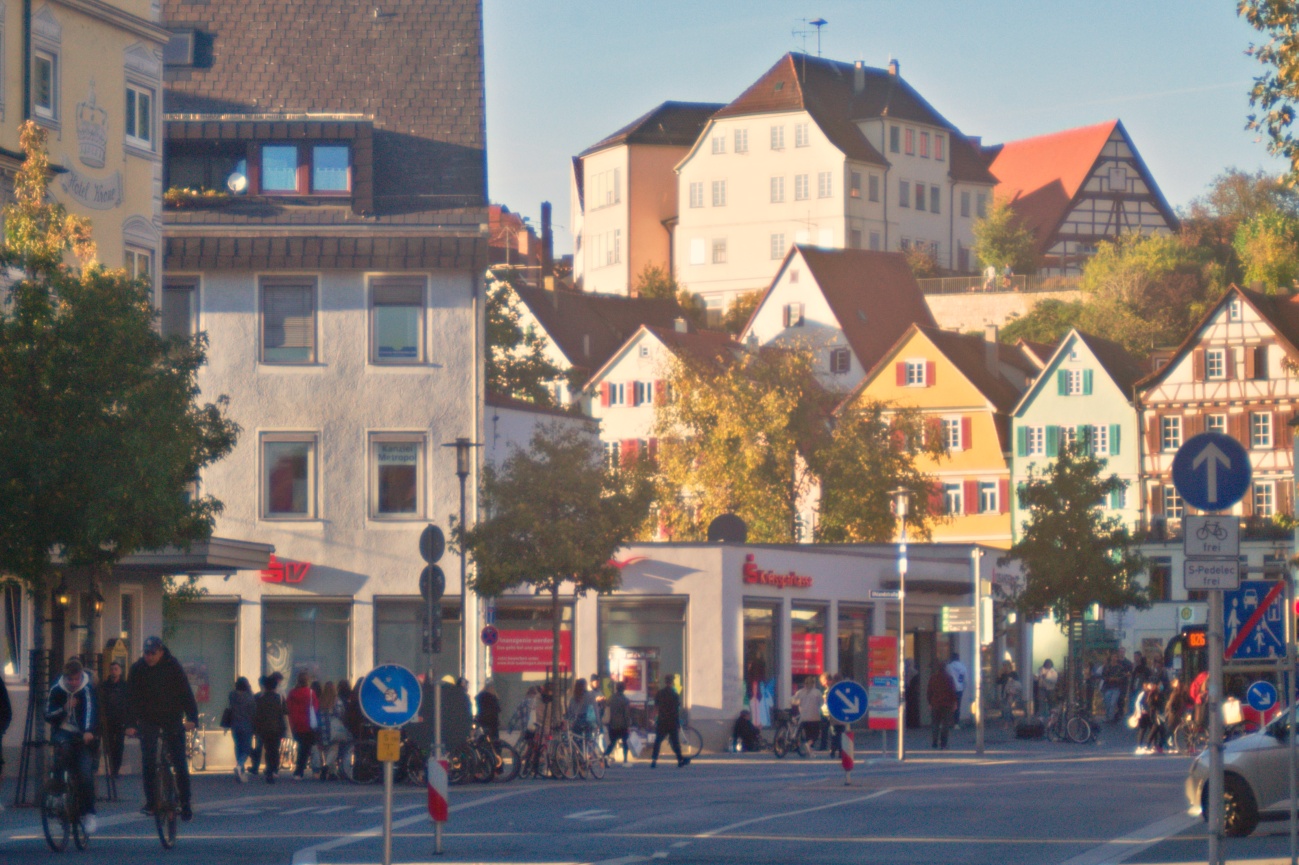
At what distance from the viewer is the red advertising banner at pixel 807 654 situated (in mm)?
49162

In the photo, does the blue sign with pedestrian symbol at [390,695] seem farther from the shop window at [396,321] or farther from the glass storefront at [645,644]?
the shop window at [396,321]

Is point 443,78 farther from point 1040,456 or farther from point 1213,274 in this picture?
point 1213,274

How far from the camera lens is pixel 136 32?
3672 centimetres

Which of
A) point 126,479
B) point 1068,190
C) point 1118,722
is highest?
point 1068,190

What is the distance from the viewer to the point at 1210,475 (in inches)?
594

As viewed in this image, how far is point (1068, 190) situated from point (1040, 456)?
48.2 m

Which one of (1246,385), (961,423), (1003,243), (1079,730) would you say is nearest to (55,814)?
(1079,730)

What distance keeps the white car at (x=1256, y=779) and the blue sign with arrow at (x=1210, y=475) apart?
657 cm

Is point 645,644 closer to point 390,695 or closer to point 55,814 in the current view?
point 55,814

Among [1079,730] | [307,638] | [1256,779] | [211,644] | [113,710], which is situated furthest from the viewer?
[1079,730]

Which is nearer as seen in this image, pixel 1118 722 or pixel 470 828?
pixel 470 828

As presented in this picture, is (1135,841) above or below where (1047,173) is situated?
below

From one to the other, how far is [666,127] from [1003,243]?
2074 cm

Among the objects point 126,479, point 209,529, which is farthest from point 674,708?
point 126,479
